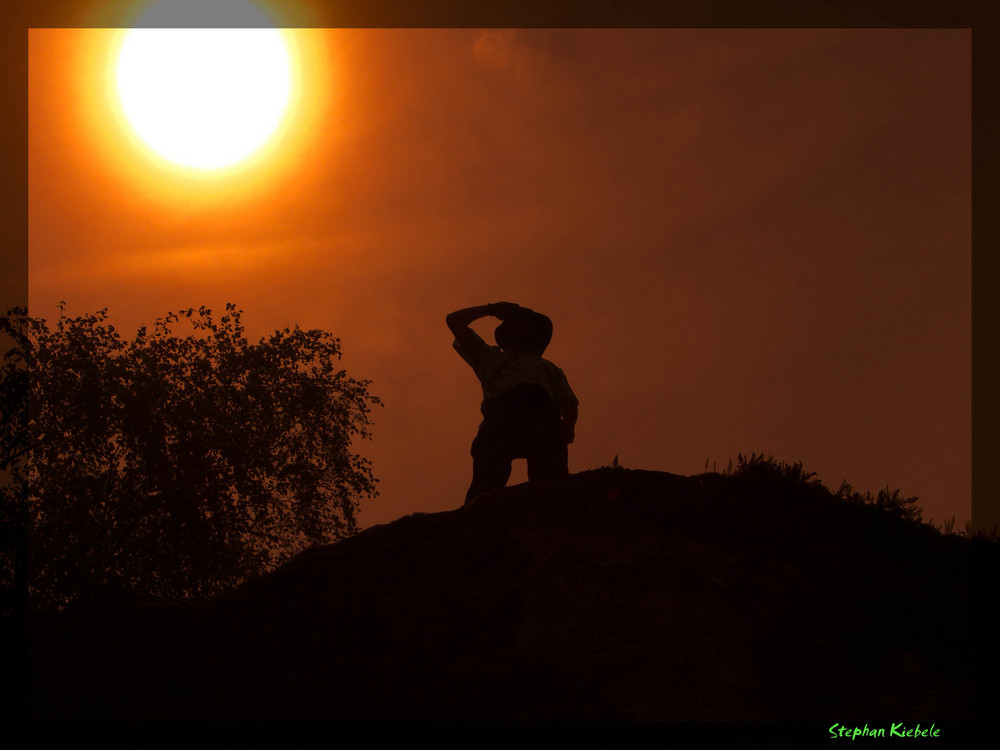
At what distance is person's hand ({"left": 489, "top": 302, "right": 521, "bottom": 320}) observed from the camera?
12266mm

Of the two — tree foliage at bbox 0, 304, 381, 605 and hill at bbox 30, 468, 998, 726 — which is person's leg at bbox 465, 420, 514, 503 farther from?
tree foliage at bbox 0, 304, 381, 605

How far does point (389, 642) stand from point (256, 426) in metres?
12.8

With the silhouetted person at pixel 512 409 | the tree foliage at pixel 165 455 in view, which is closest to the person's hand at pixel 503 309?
the silhouetted person at pixel 512 409

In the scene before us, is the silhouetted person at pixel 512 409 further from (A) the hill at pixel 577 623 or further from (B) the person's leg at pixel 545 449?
(A) the hill at pixel 577 623

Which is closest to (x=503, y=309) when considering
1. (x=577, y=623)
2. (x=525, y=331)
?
(x=525, y=331)

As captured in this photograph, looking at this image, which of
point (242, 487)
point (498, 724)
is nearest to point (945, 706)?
point (498, 724)

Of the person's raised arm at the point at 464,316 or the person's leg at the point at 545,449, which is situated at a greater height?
the person's raised arm at the point at 464,316

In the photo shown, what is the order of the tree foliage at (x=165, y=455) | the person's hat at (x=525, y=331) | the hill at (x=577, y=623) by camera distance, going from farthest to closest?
the tree foliage at (x=165, y=455)
the person's hat at (x=525, y=331)
the hill at (x=577, y=623)

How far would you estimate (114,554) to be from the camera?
20.1m

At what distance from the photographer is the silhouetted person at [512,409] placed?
12.0m

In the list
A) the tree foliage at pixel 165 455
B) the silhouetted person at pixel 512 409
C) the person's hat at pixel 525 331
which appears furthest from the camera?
the tree foliage at pixel 165 455

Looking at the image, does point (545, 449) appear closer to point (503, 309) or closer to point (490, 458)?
point (490, 458)

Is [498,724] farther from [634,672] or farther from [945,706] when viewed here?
[945,706]

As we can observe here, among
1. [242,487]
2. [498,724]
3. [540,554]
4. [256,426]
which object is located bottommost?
[498,724]
